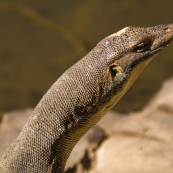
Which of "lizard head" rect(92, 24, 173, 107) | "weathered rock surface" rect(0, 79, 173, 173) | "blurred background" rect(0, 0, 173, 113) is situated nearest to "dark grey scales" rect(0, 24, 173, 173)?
"lizard head" rect(92, 24, 173, 107)

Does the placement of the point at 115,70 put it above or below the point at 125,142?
above

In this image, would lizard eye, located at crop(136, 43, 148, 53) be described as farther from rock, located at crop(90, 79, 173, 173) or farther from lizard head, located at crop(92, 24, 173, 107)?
rock, located at crop(90, 79, 173, 173)

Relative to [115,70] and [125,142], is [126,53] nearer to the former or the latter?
[115,70]

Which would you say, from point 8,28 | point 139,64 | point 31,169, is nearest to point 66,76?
point 139,64

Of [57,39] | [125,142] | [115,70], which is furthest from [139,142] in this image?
[57,39]

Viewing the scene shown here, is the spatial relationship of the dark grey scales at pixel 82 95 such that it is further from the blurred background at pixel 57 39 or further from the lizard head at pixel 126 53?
the blurred background at pixel 57 39

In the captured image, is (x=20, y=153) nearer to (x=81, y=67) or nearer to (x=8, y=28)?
(x=81, y=67)
